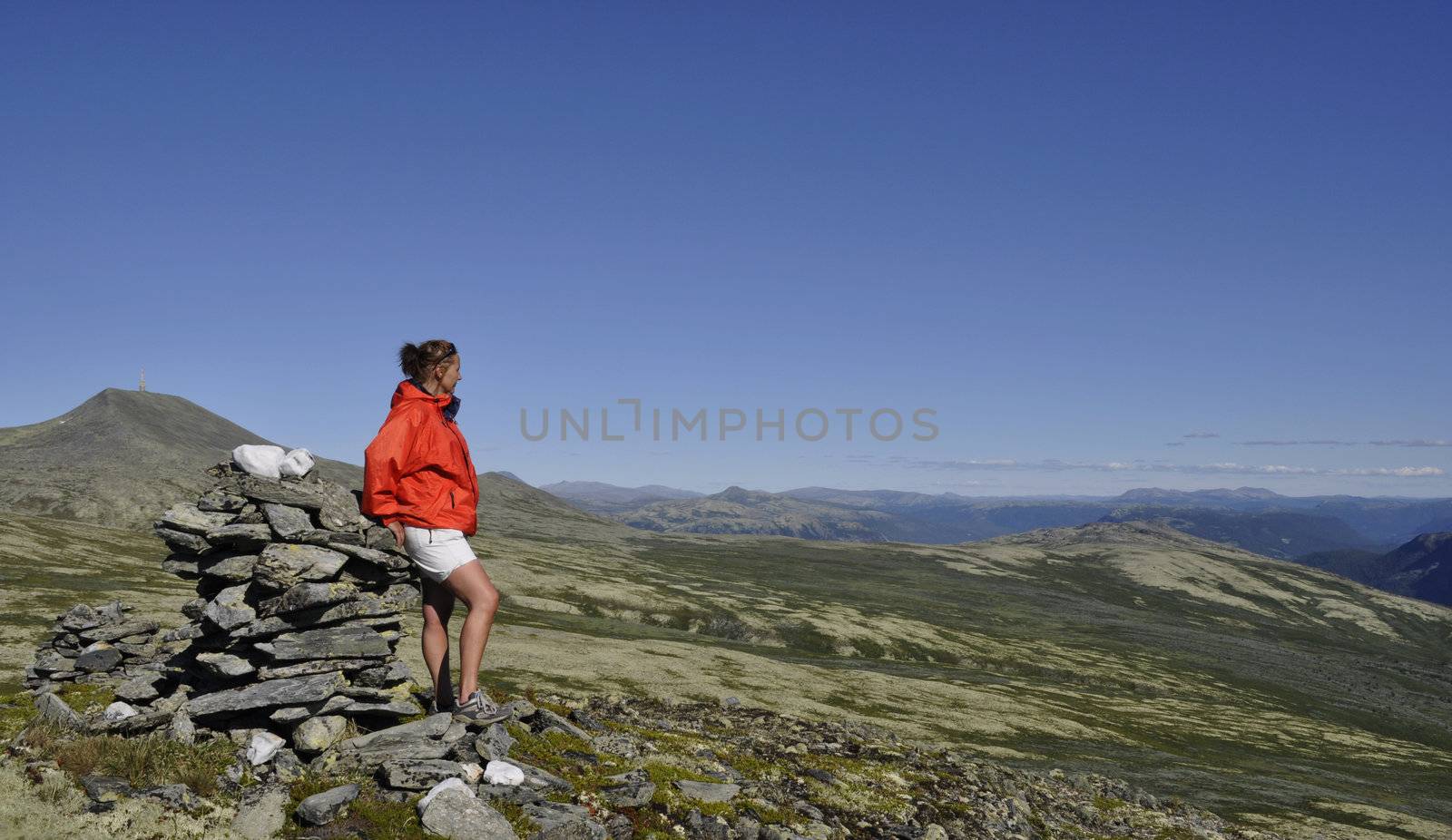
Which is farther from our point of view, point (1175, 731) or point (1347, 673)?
point (1347, 673)

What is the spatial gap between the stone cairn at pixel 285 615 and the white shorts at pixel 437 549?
2695mm

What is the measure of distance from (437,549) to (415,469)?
5.24 ft

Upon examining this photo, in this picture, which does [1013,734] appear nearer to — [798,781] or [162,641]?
[798,781]

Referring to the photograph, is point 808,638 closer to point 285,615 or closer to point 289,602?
point 285,615

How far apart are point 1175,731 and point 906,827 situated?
94728mm

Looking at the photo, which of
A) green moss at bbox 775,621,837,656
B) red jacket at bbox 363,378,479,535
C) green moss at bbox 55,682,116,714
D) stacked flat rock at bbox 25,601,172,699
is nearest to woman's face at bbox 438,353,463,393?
red jacket at bbox 363,378,479,535

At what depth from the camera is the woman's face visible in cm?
1562

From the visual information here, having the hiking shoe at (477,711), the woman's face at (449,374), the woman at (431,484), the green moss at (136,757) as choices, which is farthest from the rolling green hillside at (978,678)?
the woman's face at (449,374)

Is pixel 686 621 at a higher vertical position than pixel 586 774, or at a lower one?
lower

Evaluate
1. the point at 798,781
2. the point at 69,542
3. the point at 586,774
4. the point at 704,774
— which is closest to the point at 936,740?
the point at 798,781

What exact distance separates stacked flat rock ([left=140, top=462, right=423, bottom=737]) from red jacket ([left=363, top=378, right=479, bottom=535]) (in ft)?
8.96

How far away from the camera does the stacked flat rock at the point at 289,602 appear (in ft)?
53.2

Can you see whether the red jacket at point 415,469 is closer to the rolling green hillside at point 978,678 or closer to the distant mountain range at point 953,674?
the distant mountain range at point 953,674

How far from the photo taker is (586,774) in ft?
58.4
